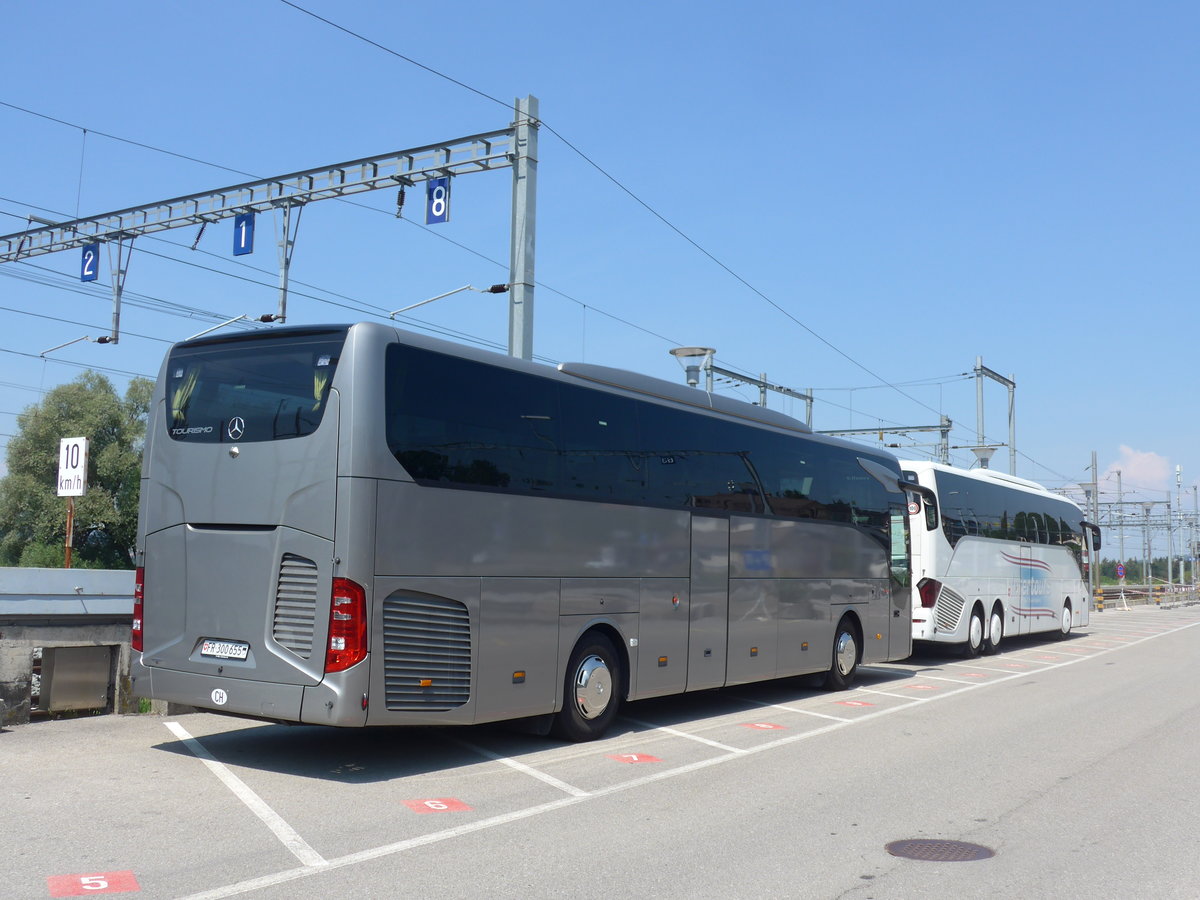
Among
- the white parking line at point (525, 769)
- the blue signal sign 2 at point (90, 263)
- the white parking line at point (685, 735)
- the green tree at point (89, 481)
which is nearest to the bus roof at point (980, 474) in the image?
the white parking line at point (685, 735)

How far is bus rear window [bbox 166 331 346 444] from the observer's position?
335 inches

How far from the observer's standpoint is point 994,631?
23.4 metres

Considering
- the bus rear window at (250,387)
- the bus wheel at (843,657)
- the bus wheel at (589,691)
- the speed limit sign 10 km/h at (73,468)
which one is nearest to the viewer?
the bus rear window at (250,387)

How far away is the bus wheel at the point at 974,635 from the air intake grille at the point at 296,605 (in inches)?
655

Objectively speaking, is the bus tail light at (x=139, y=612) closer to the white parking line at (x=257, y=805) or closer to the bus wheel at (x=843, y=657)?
the white parking line at (x=257, y=805)

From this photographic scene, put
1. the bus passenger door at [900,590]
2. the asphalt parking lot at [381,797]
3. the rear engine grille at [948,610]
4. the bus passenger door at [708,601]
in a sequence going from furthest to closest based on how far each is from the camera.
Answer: the rear engine grille at [948,610], the bus passenger door at [900,590], the bus passenger door at [708,601], the asphalt parking lot at [381,797]

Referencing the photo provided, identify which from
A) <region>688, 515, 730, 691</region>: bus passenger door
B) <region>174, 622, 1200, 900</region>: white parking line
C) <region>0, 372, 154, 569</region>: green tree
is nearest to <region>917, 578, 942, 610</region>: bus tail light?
<region>174, 622, 1200, 900</region>: white parking line

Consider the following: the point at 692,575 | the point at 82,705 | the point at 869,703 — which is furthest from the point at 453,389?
the point at 869,703

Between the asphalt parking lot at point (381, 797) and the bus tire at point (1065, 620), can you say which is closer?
the asphalt parking lot at point (381, 797)

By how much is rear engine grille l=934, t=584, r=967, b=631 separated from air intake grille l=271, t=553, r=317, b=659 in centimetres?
1506

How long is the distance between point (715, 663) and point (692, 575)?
1195 mm

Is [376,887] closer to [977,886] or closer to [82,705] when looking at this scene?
[977,886]

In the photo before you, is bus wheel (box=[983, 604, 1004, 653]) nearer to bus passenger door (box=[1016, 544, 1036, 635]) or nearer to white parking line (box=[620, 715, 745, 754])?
bus passenger door (box=[1016, 544, 1036, 635])

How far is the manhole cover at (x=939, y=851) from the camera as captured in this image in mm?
6473
